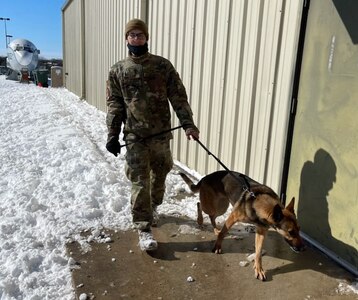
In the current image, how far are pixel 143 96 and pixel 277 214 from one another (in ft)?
5.40

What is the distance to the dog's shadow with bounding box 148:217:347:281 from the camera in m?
3.61

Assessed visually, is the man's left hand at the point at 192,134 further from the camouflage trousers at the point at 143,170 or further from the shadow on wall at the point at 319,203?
the shadow on wall at the point at 319,203

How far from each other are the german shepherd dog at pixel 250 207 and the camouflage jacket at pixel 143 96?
2.13 ft

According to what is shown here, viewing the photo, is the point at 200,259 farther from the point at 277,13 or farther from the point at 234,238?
the point at 277,13

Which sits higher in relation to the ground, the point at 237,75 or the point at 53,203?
the point at 237,75

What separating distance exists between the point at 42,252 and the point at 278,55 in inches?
121

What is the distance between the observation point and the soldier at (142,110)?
3.77 metres

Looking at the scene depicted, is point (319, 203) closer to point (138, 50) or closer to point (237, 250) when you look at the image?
point (237, 250)

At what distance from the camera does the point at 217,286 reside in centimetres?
328

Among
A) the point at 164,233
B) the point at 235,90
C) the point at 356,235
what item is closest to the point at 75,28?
the point at 235,90

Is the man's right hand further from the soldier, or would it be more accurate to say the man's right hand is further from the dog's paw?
the dog's paw

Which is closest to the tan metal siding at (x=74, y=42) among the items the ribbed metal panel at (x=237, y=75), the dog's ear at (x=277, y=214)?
the ribbed metal panel at (x=237, y=75)

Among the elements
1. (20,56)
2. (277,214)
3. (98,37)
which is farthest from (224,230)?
(20,56)

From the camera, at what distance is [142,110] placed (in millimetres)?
3842
